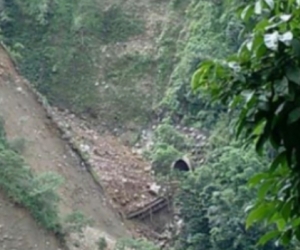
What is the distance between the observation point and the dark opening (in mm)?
12420

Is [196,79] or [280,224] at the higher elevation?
[196,79]

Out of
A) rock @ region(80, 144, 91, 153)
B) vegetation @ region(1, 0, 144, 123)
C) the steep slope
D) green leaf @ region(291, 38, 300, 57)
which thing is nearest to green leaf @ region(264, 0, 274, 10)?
green leaf @ region(291, 38, 300, 57)

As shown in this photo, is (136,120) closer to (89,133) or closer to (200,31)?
(89,133)

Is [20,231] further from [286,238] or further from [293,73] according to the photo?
[293,73]

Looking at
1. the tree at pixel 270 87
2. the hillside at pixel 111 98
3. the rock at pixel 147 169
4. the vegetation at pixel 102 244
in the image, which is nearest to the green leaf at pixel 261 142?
the tree at pixel 270 87

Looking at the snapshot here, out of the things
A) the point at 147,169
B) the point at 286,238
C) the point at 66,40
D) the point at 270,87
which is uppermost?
the point at 270,87

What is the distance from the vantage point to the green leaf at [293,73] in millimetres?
1530

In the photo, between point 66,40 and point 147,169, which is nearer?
point 147,169

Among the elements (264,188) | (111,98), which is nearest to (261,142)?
(264,188)

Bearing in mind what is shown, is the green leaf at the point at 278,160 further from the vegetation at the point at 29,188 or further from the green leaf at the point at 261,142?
the vegetation at the point at 29,188

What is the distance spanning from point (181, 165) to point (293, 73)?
11039 millimetres

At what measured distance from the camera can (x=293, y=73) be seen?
1.54 meters

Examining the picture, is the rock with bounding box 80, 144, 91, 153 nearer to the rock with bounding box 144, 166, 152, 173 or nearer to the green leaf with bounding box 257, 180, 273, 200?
the rock with bounding box 144, 166, 152, 173

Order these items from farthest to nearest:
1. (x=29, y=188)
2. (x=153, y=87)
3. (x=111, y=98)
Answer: (x=153, y=87)
(x=111, y=98)
(x=29, y=188)
